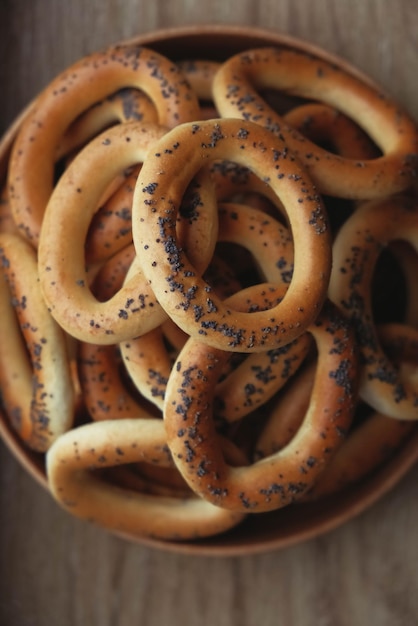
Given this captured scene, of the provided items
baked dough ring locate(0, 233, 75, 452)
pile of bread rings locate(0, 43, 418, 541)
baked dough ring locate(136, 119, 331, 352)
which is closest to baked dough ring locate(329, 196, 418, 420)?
pile of bread rings locate(0, 43, 418, 541)

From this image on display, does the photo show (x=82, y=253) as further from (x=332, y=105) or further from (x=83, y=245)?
(x=332, y=105)

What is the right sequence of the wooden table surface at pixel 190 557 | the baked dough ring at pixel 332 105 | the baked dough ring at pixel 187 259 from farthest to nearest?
the wooden table surface at pixel 190 557, the baked dough ring at pixel 332 105, the baked dough ring at pixel 187 259

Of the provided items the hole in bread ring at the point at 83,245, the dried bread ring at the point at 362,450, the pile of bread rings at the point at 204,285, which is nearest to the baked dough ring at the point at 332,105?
the pile of bread rings at the point at 204,285

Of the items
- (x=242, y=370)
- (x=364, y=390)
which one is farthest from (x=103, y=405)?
(x=364, y=390)

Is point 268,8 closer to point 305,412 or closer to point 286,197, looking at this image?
point 286,197

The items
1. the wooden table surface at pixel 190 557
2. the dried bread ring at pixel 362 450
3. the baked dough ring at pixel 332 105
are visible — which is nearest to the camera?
the baked dough ring at pixel 332 105

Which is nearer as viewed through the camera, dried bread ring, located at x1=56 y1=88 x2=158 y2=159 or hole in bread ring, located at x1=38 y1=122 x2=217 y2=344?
hole in bread ring, located at x1=38 y1=122 x2=217 y2=344

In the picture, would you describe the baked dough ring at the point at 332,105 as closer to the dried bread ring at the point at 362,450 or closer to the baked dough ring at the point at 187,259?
the baked dough ring at the point at 187,259

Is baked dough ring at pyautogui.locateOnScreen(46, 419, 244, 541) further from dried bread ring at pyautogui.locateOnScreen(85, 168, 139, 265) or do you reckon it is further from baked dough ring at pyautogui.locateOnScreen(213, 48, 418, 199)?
baked dough ring at pyautogui.locateOnScreen(213, 48, 418, 199)
